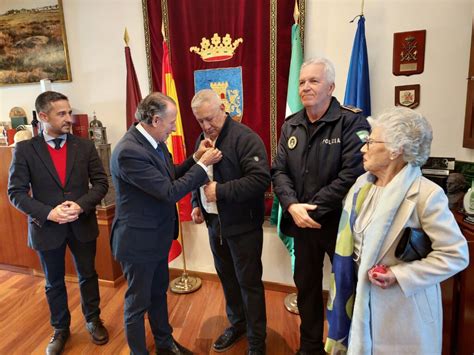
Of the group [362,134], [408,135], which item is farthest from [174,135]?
[408,135]

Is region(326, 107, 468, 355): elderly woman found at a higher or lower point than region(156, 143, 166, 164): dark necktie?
lower

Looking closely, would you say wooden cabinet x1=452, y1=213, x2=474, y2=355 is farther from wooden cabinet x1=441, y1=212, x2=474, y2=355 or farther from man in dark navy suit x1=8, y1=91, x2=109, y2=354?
man in dark navy suit x1=8, y1=91, x2=109, y2=354

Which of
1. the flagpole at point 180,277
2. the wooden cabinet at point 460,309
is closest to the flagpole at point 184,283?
the flagpole at point 180,277

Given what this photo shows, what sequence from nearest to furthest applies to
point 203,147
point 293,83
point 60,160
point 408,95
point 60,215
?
point 203,147
point 60,215
point 60,160
point 408,95
point 293,83

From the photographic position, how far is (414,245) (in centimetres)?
119

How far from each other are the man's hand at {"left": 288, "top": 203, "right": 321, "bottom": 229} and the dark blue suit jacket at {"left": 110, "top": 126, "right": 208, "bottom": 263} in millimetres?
462

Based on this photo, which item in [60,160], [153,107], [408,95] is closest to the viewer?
[153,107]

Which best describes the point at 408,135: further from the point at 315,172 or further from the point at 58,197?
the point at 58,197

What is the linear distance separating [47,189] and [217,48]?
154cm

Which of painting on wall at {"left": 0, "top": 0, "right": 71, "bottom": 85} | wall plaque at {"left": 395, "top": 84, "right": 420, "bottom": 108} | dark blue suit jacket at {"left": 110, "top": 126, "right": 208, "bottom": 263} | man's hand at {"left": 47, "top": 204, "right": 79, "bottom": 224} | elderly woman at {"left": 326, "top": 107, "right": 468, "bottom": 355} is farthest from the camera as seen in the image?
painting on wall at {"left": 0, "top": 0, "right": 71, "bottom": 85}

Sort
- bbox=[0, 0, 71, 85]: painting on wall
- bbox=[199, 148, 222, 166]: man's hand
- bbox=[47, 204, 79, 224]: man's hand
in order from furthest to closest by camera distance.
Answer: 1. bbox=[0, 0, 71, 85]: painting on wall
2. bbox=[47, 204, 79, 224]: man's hand
3. bbox=[199, 148, 222, 166]: man's hand

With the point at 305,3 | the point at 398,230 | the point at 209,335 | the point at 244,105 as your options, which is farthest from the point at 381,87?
the point at 209,335

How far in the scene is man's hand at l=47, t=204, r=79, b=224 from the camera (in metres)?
1.90

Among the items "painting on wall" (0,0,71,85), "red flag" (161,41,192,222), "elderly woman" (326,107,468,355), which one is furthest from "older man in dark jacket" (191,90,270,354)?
"painting on wall" (0,0,71,85)
